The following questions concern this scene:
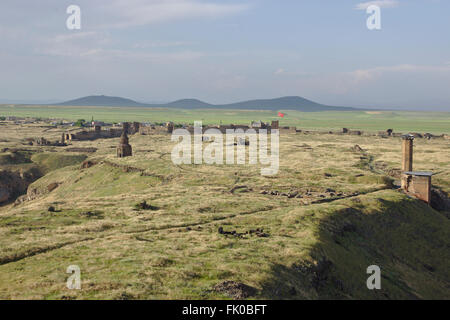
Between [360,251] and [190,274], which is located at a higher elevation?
[190,274]

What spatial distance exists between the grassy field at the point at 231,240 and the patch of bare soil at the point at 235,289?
14 cm

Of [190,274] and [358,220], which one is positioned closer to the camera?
[190,274]

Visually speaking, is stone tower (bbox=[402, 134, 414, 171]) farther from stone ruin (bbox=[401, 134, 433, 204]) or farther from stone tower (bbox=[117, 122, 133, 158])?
stone tower (bbox=[117, 122, 133, 158])

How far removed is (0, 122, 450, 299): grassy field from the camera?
63.2ft

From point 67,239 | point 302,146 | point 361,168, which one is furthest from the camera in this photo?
point 302,146

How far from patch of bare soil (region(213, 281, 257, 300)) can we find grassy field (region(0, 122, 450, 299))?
137 mm

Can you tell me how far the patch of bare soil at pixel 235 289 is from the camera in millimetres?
17266

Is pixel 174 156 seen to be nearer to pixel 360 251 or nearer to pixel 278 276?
pixel 360 251

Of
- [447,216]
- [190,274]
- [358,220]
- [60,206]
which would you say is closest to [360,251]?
[358,220]

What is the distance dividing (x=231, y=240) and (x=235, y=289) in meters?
8.99

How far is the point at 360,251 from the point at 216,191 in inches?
759

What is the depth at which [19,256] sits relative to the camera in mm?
23094
